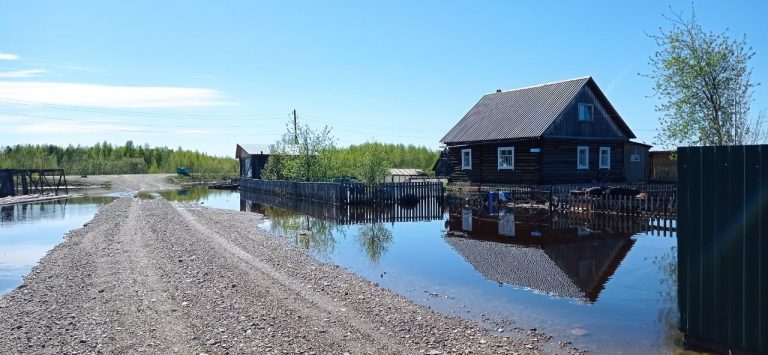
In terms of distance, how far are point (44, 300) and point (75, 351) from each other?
133 inches

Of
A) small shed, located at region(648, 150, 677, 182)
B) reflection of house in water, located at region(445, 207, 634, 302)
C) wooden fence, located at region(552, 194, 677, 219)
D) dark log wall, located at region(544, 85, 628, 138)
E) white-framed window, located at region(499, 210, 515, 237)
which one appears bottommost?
reflection of house in water, located at region(445, 207, 634, 302)

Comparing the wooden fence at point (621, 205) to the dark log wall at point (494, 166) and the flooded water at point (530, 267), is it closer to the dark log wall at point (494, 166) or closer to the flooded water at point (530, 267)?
the flooded water at point (530, 267)

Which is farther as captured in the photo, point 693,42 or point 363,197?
point 363,197

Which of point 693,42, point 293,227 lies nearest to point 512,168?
point 693,42

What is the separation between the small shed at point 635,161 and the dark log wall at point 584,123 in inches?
83.9

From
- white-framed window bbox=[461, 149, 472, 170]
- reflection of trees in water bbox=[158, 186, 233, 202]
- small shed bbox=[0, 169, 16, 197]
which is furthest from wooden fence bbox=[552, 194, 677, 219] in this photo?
small shed bbox=[0, 169, 16, 197]

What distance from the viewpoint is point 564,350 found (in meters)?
6.93

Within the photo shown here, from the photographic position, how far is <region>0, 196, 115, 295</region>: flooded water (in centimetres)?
1269

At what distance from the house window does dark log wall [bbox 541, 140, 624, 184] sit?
1.39 metres

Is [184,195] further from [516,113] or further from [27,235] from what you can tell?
[516,113]

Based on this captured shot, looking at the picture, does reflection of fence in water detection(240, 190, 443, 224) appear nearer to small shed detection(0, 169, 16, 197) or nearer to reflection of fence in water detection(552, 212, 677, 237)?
reflection of fence in water detection(552, 212, 677, 237)

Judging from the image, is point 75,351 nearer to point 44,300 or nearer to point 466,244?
point 44,300

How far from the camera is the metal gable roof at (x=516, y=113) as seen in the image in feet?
96.8

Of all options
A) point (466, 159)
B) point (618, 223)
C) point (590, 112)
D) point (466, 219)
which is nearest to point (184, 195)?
point (466, 159)
